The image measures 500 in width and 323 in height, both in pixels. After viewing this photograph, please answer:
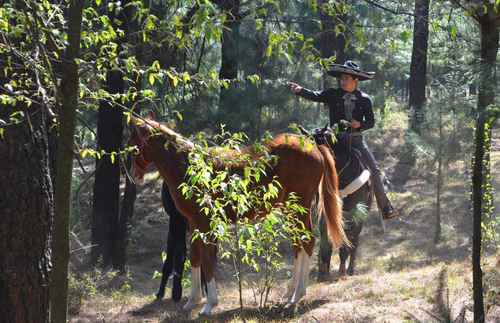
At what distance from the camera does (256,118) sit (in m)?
14.1

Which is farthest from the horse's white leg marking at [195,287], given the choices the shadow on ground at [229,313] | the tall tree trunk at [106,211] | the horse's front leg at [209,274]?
the tall tree trunk at [106,211]

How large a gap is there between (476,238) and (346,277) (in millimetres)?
3804

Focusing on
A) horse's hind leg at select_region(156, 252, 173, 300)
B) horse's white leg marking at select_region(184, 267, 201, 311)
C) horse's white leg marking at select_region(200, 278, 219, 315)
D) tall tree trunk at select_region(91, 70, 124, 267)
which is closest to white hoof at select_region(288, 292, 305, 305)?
horse's white leg marking at select_region(200, 278, 219, 315)

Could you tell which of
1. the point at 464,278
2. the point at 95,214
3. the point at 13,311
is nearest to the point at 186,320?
the point at 13,311

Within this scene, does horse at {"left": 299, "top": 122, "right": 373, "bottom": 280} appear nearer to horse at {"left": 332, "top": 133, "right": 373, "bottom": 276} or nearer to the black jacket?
horse at {"left": 332, "top": 133, "right": 373, "bottom": 276}

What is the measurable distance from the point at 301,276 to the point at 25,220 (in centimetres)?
359

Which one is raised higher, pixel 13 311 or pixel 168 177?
pixel 168 177

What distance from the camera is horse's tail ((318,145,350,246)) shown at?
875 cm

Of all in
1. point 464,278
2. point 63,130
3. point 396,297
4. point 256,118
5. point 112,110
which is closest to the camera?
point 63,130

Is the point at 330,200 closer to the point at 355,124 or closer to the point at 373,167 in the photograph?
the point at 355,124

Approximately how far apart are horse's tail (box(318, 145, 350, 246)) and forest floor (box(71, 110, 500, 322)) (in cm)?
71

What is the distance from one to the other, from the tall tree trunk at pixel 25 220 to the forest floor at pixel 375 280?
1985 mm

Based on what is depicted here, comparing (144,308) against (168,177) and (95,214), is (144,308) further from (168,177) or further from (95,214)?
(95,214)

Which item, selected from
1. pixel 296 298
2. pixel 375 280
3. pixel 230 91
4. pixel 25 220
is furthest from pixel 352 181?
pixel 25 220
